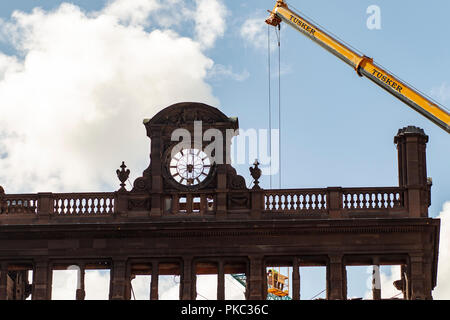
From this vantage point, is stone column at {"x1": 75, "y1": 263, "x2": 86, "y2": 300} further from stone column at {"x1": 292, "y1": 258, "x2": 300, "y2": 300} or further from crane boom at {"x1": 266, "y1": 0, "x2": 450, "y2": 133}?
crane boom at {"x1": 266, "y1": 0, "x2": 450, "y2": 133}

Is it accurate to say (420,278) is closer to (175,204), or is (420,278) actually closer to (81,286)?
(175,204)

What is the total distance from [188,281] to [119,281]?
3075 millimetres

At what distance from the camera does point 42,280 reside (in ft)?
228

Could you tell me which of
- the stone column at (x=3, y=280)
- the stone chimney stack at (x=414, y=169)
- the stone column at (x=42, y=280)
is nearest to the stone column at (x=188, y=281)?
the stone column at (x=42, y=280)

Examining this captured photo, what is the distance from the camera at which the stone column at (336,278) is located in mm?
68125

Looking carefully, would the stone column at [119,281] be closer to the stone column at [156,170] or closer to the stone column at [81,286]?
the stone column at [81,286]

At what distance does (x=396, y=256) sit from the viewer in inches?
2707

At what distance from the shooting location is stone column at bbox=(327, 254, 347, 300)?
2682 inches

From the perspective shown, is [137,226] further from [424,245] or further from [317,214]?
[424,245]

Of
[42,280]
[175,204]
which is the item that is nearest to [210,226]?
[175,204]

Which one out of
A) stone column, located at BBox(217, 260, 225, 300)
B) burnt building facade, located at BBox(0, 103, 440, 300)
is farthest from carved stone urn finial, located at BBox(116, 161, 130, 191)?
stone column, located at BBox(217, 260, 225, 300)

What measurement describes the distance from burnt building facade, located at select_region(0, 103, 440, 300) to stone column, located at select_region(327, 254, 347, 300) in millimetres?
62

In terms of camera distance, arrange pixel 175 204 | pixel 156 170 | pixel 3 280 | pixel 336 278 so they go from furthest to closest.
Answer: pixel 156 170, pixel 175 204, pixel 3 280, pixel 336 278

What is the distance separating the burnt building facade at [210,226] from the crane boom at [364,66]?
6.15ft
